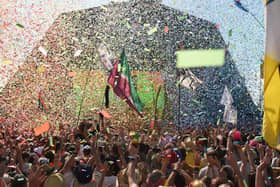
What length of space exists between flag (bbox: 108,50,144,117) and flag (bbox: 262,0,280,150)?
7.86m

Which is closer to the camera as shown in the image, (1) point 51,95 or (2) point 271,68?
(2) point 271,68

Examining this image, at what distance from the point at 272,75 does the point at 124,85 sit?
841 cm

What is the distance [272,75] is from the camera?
274cm

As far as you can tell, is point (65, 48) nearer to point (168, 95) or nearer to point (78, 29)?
point (78, 29)

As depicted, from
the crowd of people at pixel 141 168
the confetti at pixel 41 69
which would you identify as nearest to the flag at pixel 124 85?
the crowd of people at pixel 141 168

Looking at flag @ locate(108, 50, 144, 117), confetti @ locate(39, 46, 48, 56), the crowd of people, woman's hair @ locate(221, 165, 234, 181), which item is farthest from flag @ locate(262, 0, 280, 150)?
confetti @ locate(39, 46, 48, 56)

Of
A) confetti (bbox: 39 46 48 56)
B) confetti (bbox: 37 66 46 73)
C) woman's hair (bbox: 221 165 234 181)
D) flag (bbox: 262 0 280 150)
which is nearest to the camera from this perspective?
flag (bbox: 262 0 280 150)

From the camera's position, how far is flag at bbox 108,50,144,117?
10805mm

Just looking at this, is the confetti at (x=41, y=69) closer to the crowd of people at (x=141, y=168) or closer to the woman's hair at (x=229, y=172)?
the crowd of people at (x=141, y=168)

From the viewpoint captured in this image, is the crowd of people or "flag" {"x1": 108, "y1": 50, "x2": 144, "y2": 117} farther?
"flag" {"x1": 108, "y1": 50, "x2": 144, "y2": 117}

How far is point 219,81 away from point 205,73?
99 cm

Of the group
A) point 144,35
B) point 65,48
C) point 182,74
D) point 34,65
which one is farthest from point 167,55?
point 34,65

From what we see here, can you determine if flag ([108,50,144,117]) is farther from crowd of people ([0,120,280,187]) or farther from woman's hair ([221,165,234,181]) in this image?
woman's hair ([221,165,234,181])

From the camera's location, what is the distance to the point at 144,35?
87.8ft
